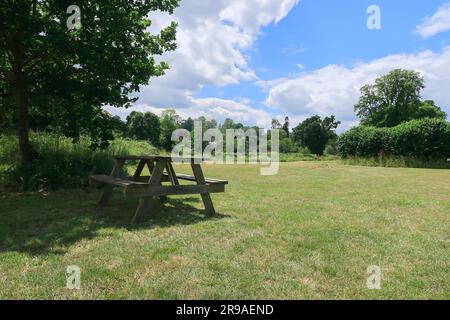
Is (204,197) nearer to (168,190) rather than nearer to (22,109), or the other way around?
(168,190)

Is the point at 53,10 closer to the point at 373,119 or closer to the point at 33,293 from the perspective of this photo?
the point at 33,293

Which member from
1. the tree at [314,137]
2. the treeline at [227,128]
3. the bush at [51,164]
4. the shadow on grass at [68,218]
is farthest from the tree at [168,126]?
the shadow on grass at [68,218]

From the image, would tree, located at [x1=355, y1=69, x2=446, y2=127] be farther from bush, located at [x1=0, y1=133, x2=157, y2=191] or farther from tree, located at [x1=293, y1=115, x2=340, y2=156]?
bush, located at [x1=0, y1=133, x2=157, y2=191]

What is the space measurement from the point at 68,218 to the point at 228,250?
3134 millimetres

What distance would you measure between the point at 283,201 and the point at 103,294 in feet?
16.5

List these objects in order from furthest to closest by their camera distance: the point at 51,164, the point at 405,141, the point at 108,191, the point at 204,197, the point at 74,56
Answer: the point at 405,141
the point at 51,164
the point at 74,56
the point at 108,191
the point at 204,197

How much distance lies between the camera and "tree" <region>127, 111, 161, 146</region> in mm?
53438

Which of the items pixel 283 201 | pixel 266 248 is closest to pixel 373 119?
pixel 283 201

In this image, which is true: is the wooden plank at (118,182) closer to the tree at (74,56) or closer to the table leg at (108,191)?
the table leg at (108,191)

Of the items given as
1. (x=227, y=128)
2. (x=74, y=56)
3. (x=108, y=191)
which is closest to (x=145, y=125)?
(x=227, y=128)

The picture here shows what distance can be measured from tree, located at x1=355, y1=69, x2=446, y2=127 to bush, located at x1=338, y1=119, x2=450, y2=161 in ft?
92.0

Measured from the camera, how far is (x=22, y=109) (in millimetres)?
8883

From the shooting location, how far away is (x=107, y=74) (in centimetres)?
830

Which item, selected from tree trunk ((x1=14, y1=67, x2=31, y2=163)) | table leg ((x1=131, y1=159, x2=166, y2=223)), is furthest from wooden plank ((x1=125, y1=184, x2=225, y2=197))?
tree trunk ((x1=14, y1=67, x2=31, y2=163))
